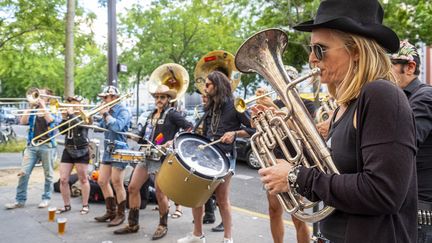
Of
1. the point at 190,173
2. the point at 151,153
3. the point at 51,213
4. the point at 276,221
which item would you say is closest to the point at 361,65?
the point at 190,173

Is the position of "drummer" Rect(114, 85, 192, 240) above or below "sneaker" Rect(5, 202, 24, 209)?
above

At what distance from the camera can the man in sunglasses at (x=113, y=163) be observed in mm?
5172

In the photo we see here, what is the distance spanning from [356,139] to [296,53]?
1343 cm

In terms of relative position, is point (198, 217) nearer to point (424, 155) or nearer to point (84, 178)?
point (84, 178)

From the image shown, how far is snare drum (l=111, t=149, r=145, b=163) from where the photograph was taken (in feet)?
15.6

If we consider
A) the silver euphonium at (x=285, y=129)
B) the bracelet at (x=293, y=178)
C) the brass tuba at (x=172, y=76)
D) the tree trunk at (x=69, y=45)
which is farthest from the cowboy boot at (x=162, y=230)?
the tree trunk at (x=69, y=45)

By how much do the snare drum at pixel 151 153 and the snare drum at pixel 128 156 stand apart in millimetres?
75

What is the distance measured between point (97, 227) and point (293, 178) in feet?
14.2

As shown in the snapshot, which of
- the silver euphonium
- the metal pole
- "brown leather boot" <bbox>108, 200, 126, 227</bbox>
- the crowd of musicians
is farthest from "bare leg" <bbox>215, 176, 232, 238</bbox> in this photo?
the metal pole

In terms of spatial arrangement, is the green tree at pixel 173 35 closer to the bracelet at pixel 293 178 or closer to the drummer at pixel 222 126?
the drummer at pixel 222 126

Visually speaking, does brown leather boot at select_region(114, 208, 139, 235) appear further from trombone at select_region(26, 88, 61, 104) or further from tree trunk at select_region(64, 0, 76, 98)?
tree trunk at select_region(64, 0, 76, 98)

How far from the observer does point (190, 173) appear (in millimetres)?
3568

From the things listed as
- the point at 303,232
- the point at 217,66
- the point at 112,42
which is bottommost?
the point at 303,232

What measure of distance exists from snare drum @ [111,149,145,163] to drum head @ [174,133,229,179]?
94 centimetres
